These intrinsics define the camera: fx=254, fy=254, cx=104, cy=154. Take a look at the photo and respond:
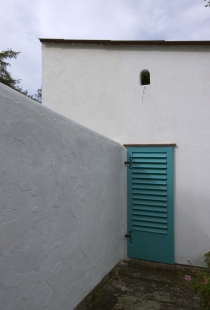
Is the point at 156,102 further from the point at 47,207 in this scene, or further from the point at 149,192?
the point at 47,207

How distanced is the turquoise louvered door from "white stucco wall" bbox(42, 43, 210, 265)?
160mm

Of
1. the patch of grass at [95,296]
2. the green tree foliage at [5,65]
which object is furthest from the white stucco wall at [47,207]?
the green tree foliage at [5,65]

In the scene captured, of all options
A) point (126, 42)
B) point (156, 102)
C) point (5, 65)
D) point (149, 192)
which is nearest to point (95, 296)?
point (149, 192)

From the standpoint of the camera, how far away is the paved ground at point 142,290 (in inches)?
126

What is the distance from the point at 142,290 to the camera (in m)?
3.63

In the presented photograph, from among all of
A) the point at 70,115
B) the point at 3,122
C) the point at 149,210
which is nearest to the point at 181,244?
the point at 149,210

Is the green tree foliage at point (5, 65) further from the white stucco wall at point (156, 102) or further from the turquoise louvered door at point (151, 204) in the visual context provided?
the turquoise louvered door at point (151, 204)

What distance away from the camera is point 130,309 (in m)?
3.14

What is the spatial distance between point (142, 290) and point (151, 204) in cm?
133

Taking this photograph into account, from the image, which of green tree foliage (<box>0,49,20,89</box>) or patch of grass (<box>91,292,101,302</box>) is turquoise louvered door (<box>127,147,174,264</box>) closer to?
patch of grass (<box>91,292,101,302</box>)

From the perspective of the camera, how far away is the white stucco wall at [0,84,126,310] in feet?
5.90

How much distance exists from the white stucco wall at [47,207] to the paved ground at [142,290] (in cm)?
23

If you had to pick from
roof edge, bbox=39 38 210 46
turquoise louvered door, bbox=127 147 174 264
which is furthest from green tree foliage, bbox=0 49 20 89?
turquoise louvered door, bbox=127 147 174 264

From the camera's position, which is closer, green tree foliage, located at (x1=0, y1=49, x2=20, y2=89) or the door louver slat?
the door louver slat
